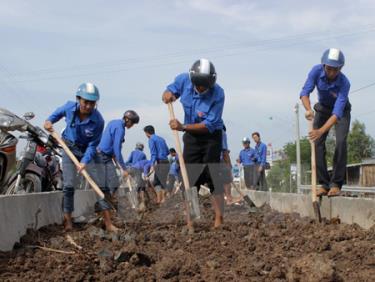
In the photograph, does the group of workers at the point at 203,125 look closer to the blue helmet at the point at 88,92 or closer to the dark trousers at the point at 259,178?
the blue helmet at the point at 88,92

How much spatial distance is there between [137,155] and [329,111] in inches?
405

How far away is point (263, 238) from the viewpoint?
6621 millimetres

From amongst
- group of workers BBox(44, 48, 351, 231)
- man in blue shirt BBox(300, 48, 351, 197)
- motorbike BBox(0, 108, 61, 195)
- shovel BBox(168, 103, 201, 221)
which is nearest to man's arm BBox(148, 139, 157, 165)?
motorbike BBox(0, 108, 61, 195)

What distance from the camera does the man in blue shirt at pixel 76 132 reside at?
8.22m

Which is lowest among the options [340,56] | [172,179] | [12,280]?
[12,280]

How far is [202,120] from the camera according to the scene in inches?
318

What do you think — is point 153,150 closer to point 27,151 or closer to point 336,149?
point 27,151

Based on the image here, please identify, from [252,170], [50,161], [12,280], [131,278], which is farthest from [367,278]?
[252,170]

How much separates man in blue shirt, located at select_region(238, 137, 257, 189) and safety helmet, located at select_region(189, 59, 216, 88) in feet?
37.5

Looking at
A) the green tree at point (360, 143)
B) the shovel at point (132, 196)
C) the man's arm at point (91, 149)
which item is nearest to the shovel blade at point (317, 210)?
the man's arm at point (91, 149)

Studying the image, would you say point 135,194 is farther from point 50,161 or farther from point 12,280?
point 12,280

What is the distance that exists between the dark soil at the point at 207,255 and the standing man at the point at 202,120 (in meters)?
0.66

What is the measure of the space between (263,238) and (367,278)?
2.26m

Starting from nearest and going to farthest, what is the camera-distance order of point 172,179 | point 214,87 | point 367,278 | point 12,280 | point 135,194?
point 367,278, point 12,280, point 214,87, point 135,194, point 172,179
